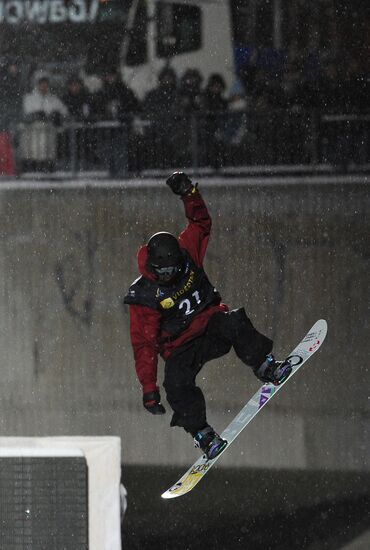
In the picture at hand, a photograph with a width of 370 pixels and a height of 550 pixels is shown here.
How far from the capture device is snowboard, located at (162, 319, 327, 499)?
3430mm

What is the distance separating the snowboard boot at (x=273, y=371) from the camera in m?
3.18

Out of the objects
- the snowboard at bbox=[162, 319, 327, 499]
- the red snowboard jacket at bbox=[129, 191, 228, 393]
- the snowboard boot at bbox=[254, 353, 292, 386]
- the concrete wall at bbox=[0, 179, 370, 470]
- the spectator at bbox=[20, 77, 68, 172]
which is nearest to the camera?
the red snowboard jacket at bbox=[129, 191, 228, 393]

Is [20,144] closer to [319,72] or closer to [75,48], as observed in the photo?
[75,48]

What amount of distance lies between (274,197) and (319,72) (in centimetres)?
47

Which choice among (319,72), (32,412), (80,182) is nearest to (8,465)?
(32,412)

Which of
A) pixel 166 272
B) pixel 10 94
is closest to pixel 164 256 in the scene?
pixel 166 272

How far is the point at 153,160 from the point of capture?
3.66 m

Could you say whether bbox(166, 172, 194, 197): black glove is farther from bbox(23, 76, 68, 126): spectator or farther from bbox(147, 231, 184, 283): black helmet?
bbox(23, 76, 68, 126): spectator

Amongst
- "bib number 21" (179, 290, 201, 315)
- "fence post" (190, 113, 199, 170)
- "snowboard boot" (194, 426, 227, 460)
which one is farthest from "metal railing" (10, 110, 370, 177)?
"snowboard boot" (194, 426, 227, 460)

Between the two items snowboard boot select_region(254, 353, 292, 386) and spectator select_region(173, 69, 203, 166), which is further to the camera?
spectator select_region(173, 69, 203, 166)

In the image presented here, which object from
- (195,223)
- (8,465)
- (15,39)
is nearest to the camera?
(195,223)

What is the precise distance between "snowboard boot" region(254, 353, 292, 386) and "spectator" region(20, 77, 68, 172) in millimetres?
1101

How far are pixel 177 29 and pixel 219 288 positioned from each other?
933 millimetres

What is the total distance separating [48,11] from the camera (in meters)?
3.76
